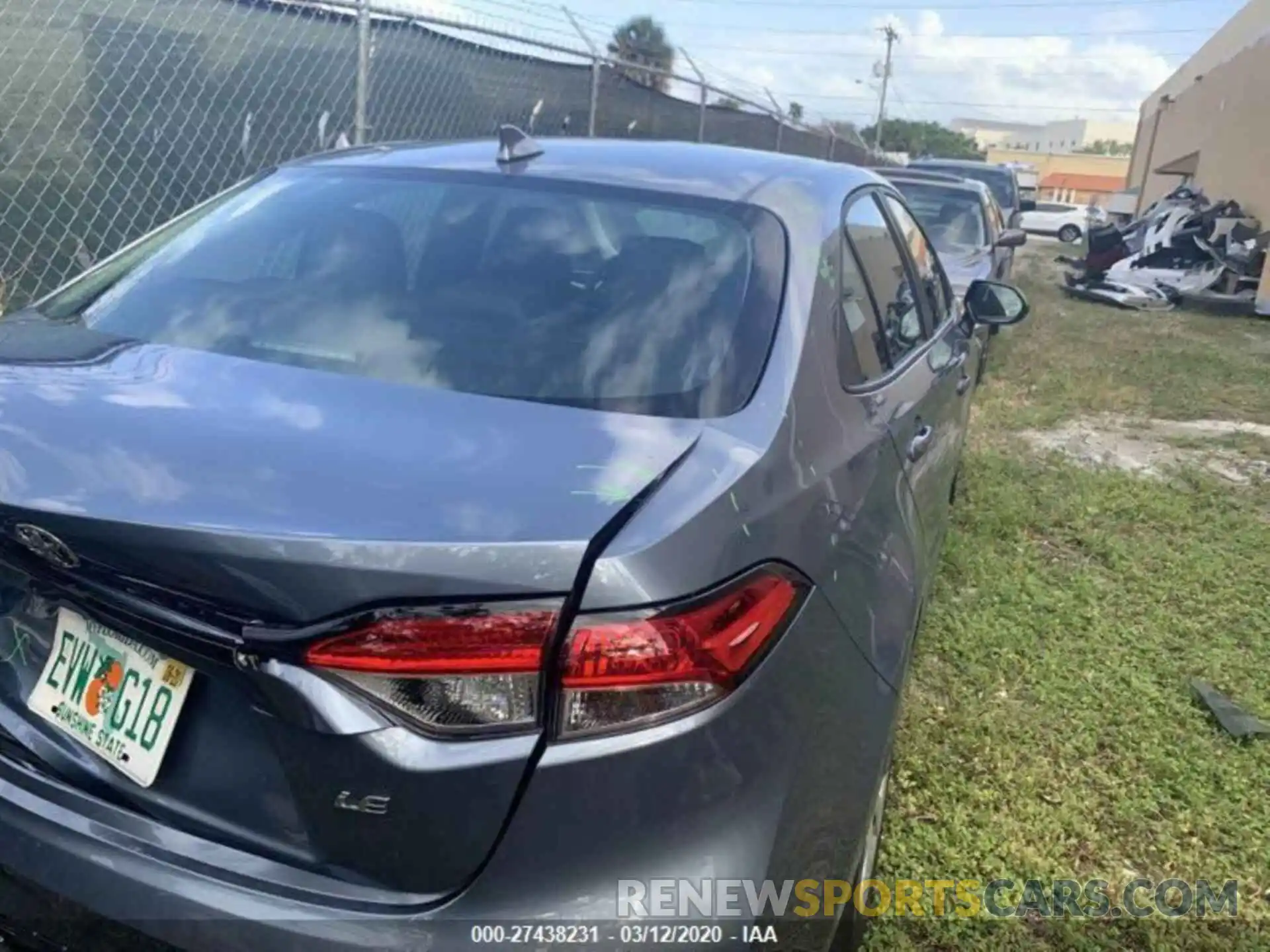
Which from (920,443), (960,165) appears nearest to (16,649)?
(920,443)

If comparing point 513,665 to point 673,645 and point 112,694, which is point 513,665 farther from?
point 112,694

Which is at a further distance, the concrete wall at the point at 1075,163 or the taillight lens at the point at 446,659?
the concrete wall at the point at 1075,163

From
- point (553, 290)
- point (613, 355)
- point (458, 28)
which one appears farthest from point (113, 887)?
point (458, 28)

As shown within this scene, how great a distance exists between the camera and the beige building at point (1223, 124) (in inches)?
699

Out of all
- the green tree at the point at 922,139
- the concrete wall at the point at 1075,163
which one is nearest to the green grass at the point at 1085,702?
the green tree at the point at 922,139

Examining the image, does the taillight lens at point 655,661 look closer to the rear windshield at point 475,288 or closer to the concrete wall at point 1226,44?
the rear windshield at point 475,288

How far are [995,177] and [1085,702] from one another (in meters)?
12.9

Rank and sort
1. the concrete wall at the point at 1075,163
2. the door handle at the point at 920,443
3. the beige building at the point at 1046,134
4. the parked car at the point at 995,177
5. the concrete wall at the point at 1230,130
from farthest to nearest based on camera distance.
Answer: the beige building at the point at 1046,134 → the concrete wall at the point at 1075,163 → the concrete wall at the point at 1230,130 → the parked car at the point at 995,177 → the door handle at the point at 920,443

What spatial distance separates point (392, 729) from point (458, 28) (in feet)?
18.2

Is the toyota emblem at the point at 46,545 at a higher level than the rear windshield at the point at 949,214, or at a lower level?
lower

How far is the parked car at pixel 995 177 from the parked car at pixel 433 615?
12.7 m

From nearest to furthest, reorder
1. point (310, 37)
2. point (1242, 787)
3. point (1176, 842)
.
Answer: point (1176, 842) → point (1242, 787) → point (310, 37)

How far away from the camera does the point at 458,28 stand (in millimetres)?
6055

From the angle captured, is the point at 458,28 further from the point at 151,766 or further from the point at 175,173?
the point at 151,766
